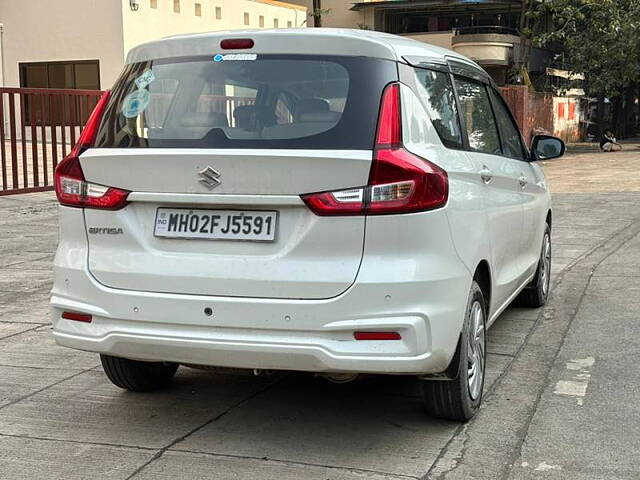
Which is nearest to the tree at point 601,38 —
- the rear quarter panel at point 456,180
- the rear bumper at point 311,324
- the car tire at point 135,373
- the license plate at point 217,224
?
the rear quarter panel at point 456,180

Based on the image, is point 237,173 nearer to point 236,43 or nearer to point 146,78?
point 236,43

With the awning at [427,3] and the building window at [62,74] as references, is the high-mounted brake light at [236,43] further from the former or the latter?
the awning at [427,3]

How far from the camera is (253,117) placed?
406cm

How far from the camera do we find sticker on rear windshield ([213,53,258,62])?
4145 millimetres

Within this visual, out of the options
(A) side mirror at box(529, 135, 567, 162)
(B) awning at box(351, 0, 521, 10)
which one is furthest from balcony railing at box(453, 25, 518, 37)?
(A) side mirror at box(529, 135, 567, 162)

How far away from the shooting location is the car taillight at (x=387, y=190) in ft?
12.5

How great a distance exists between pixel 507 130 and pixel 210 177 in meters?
2.77

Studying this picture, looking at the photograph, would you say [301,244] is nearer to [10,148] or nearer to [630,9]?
[10,148]

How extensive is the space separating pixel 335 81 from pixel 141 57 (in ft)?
3.35

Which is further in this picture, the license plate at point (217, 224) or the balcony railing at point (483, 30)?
the balcony railing at point (483, 30)

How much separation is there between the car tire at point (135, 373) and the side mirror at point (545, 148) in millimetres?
3044

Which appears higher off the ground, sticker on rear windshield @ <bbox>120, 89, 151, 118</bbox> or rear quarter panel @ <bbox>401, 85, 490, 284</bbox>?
sticker on rear windshield @ <bbox>120, 89, 151, 118</bbox>

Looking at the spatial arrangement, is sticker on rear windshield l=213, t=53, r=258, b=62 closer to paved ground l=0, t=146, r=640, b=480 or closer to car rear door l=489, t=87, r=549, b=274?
paved ground l=0, t=146, r=640, b=480

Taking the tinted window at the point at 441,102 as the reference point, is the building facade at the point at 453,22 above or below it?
above
